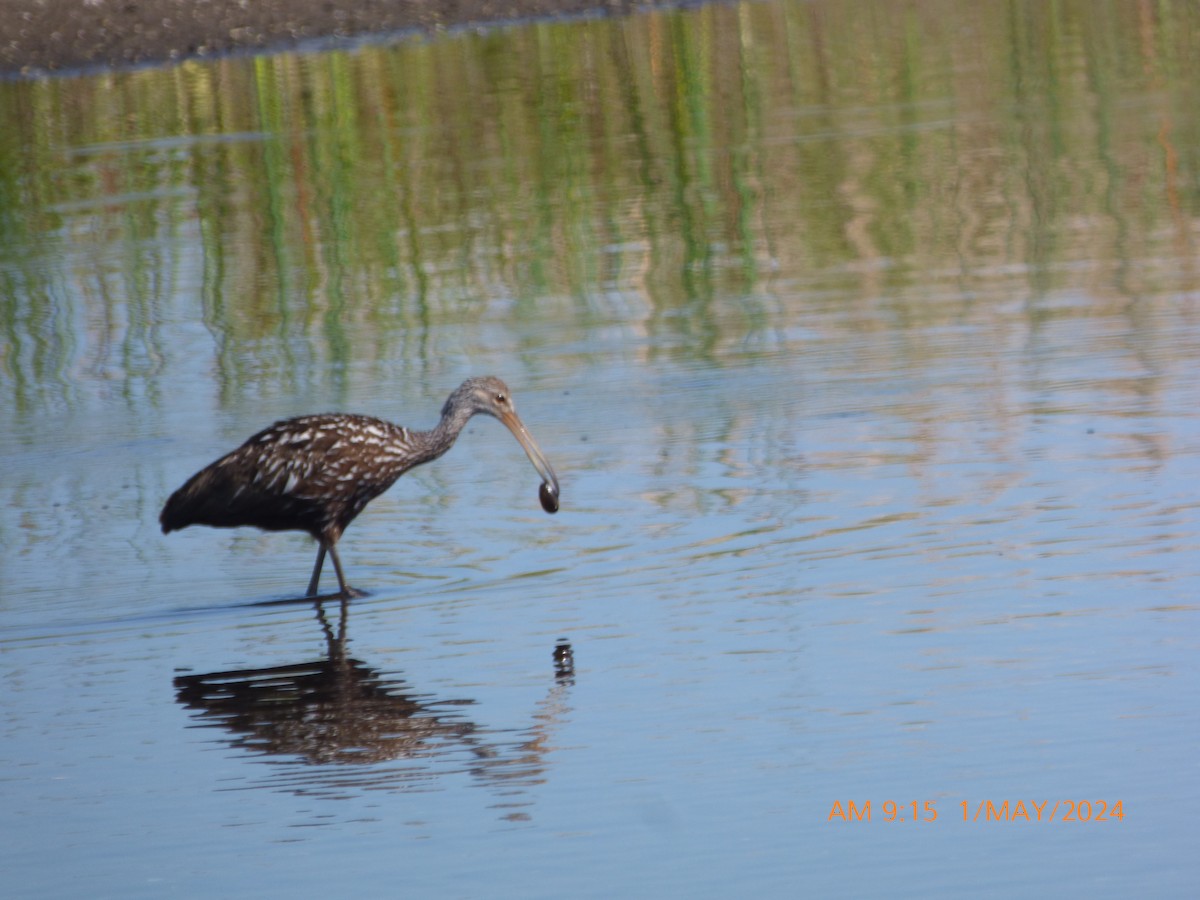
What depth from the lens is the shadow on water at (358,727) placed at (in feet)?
22.8

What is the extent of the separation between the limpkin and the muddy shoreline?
843 inches

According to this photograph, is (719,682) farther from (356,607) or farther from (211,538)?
(211,538)

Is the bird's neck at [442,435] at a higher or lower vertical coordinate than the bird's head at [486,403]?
lower

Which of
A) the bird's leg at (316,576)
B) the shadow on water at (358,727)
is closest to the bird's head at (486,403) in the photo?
the bird's leg at (316,576)

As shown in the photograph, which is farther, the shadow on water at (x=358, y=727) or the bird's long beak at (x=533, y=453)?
the bird's long beak at (x=533, y=453)

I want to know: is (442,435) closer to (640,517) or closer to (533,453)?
(533,453)

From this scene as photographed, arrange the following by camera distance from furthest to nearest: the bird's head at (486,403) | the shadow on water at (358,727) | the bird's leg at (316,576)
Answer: the bird's head at (486,403), the bird's leg at (316,576), the shadow on water at (358,727)

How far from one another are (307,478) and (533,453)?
91 centimetres

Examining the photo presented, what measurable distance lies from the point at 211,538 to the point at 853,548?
9.98 ft

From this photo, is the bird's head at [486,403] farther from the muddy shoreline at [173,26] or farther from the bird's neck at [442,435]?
the muddy shoreline at [173,26]

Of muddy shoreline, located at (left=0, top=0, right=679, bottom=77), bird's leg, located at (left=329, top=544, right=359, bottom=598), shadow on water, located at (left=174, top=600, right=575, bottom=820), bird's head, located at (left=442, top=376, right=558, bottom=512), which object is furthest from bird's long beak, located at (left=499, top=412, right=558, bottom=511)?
muddy shoreline, located at (left=0, top=0, right=679, bottom=77)

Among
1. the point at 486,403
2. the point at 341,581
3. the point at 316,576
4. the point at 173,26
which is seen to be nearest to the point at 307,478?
the point at 316,576

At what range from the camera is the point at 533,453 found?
9.82 metres

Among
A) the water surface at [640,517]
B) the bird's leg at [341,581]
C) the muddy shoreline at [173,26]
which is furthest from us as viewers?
the muddy shoreline at [173,26]
